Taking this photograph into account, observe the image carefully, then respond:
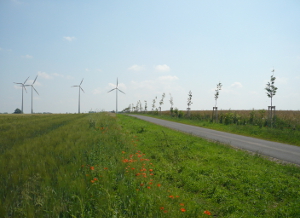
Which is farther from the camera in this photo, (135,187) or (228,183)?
(228,183)

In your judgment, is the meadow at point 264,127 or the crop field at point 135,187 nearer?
the crop field at point 135,187

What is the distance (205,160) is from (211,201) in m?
3.80

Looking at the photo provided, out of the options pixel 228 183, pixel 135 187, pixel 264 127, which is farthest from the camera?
pixel 264 127

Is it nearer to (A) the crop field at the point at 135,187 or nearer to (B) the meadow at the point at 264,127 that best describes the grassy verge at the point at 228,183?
(A) the crop field at the point at 135,187

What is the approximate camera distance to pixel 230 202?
17.9 feet

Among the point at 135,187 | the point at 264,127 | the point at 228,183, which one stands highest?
the point at 264,127

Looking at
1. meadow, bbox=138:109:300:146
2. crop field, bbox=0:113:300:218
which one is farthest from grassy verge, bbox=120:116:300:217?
meadow, bbox=138:109:300:146

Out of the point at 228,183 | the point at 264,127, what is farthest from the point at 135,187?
the point at 264,127

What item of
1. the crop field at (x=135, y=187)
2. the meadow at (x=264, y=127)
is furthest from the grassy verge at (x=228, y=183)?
the meadow at (x=264, y=127)

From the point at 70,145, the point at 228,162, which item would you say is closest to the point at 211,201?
the point at 228,162

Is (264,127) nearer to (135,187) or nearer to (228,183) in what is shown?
Answer: (228,183)

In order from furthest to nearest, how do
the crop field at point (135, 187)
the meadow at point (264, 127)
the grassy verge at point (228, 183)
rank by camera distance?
the meadow at point (264, 127)
the grassy verge at point (228, 183)
the crop field at point (135, 187)

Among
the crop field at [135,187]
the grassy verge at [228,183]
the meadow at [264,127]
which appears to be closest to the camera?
the crop field at [135,187]

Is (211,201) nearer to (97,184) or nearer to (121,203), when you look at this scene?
(121,203)
